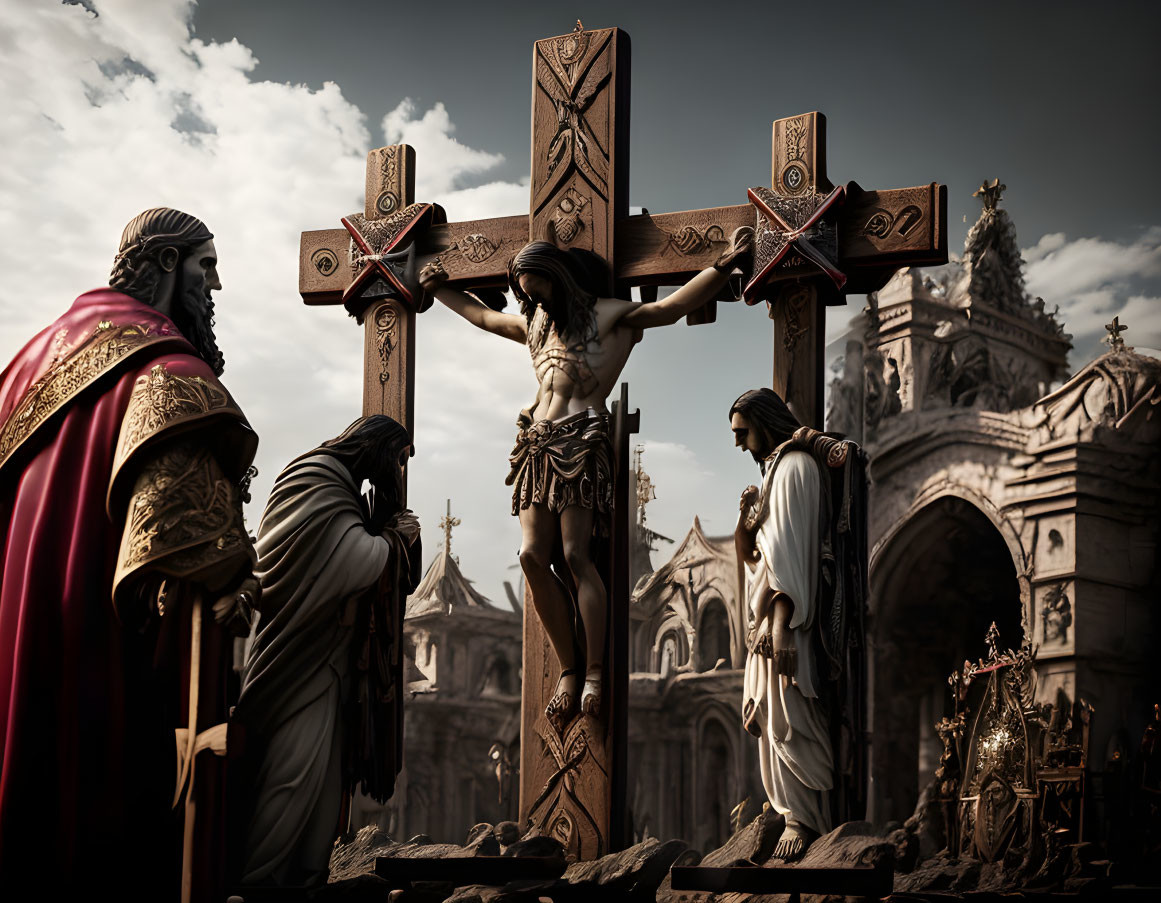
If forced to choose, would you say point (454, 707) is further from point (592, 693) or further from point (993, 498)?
point (592, 693)

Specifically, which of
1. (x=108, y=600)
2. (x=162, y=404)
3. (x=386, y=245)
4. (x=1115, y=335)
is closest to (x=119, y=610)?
(x=108, y=600)

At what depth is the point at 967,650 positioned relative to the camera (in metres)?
21.7

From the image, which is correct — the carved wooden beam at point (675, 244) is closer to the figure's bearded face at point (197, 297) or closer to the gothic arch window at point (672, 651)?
the figure's bearded face at point (197, 297)

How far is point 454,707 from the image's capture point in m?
23.3

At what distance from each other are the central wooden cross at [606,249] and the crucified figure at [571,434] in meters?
0.13

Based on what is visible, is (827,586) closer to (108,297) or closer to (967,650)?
(108,297)

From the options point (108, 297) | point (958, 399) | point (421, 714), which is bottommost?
point (421, 714)

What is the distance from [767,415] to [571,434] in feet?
2.87

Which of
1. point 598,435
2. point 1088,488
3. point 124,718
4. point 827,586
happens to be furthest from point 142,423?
point 1088,488

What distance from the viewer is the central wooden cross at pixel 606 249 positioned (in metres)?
6.50

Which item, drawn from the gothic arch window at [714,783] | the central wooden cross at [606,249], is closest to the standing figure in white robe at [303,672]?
the central wooden cross at [606,249]

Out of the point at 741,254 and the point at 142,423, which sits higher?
the point at 741,254

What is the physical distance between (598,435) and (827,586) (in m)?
1.20

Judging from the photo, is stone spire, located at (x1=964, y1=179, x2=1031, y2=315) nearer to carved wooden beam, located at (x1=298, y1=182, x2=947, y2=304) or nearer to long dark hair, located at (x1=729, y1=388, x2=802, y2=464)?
carved wooden beam, located at (x1=298, y1=182, x2=947, y2=304)
